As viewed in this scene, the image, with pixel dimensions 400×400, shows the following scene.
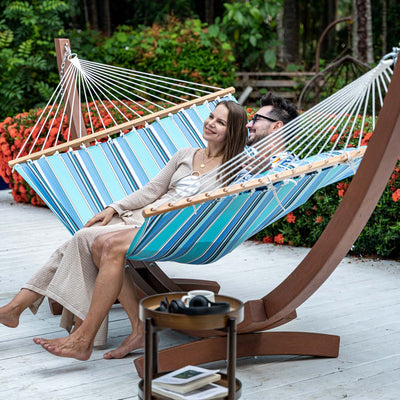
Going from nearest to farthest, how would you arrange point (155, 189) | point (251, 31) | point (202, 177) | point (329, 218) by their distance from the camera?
1. point (202, 177)
2. point (155, 189)
3. point (329, 218)
4. point (251, 31)

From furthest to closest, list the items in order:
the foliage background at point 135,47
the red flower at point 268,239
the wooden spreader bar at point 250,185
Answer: the foliage background at point 135,47
the red flower at point 268,239
the wooden spreader bar at point 250,185

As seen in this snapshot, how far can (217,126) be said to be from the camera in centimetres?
281

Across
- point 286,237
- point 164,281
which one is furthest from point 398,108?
point 286,237

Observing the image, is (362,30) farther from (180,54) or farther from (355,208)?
(355,208)

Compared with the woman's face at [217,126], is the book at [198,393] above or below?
below

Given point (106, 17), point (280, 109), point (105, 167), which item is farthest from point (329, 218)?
point (106, 17)

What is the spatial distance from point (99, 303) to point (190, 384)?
2.08 ft

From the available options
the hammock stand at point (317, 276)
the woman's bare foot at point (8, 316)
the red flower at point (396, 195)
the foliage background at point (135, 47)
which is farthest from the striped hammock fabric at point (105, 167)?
the foliage background at point (135, 47)

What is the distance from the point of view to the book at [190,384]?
183 centimetres

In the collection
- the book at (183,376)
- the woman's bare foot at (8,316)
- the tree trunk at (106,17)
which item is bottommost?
the woman's bare foot at (8,316)

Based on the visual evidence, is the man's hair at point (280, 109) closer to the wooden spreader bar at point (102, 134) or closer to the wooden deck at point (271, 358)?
the wooden spreader bar at point (102, 134)

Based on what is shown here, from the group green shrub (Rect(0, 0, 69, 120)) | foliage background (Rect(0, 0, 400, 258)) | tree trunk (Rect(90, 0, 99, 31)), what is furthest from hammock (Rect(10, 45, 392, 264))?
tree trunk (Rect(90, 0, 99, 31))

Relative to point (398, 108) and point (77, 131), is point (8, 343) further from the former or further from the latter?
point (398, 108)

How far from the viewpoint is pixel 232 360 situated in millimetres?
1830
